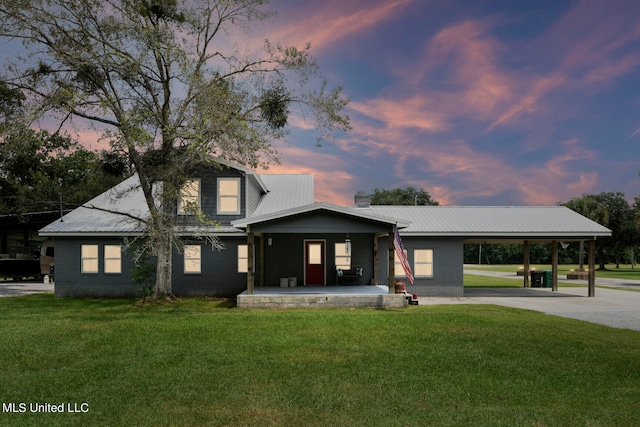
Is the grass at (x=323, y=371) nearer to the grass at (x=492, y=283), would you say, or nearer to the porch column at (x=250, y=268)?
the porch column at (x=250, y=268)

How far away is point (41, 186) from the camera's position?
41.3 metres

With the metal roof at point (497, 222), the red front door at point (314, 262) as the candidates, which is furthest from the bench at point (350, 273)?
the metal roof at point (497, 222)

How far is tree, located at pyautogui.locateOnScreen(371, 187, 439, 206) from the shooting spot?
83875mm

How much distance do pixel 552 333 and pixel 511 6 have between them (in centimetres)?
1140

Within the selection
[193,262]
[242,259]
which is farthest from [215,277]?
[242,259]

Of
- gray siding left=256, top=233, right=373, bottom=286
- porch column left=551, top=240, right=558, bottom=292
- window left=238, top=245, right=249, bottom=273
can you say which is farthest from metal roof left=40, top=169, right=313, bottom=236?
porch column left=551, top=240, right=558, bottom=292

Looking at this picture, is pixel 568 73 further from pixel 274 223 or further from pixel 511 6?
pixel 274 223

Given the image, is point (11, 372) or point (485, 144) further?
point (485, 144)

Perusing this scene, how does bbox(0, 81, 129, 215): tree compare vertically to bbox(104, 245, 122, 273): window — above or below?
above

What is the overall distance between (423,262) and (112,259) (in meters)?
13.5

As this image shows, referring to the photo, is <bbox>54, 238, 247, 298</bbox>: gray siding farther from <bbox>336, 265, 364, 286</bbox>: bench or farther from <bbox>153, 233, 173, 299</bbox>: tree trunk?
<bbox>336, 265, 364, 286</bbox>: bench

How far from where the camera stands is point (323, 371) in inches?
299

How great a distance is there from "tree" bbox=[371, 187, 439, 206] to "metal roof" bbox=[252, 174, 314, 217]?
57.5 meters

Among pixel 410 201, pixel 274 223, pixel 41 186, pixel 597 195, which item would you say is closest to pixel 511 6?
pixel 274 223
